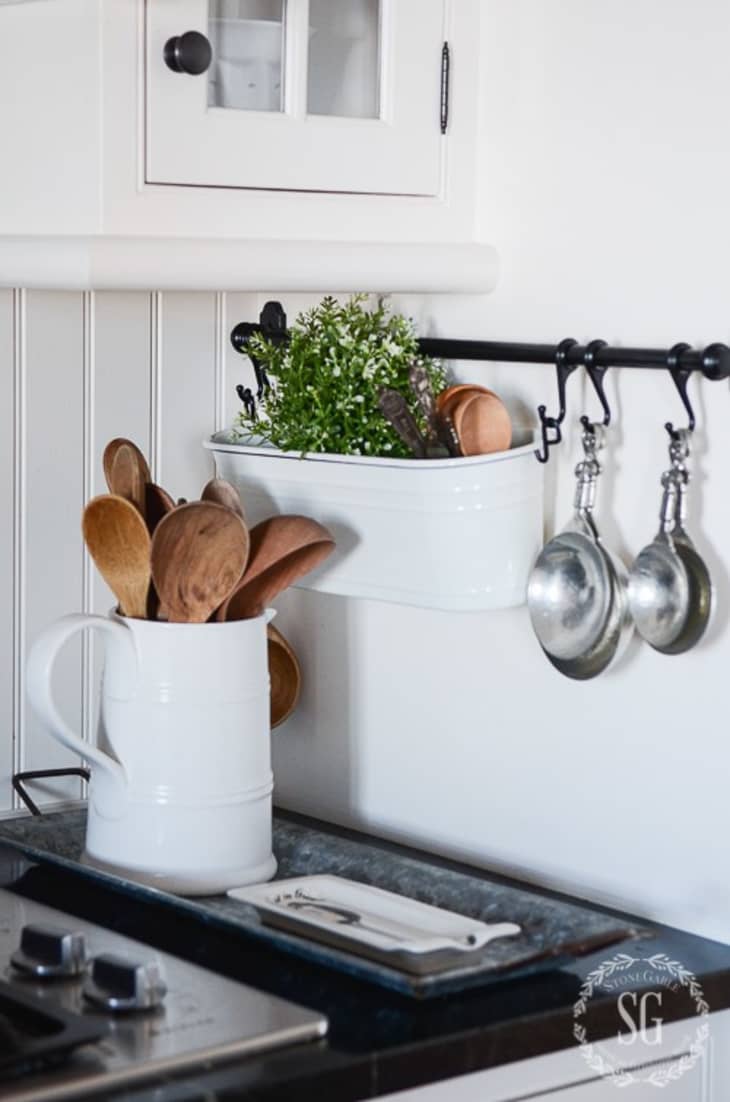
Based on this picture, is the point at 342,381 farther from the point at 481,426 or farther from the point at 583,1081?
the point at 583,1081

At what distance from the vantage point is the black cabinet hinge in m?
1.53

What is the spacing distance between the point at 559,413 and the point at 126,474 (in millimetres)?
389

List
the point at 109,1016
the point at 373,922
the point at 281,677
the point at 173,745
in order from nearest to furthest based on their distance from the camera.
Result: the point at 109,1016 < the point at 373,922 < the point at 173,745 < the point at 281,677

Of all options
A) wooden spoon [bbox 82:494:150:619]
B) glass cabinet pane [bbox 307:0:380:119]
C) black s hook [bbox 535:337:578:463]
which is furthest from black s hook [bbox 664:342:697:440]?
wooden spoon [bbox 82:494:150:619]

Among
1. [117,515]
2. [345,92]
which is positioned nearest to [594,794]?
[117,515]

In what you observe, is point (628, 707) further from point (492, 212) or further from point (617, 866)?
point (492, 212)

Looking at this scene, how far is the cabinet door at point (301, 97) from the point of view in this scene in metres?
1.38

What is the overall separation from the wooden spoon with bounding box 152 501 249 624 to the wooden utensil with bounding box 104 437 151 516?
0.11m

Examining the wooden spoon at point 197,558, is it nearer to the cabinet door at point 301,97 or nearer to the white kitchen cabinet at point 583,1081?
the cabinet door at point 301,97

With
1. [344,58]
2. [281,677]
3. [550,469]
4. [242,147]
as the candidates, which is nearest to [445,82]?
[344,58]

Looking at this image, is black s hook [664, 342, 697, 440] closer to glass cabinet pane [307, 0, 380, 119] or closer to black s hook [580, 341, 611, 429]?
black s hook [580, 341, 611, 429]

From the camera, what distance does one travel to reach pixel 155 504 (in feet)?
5.10

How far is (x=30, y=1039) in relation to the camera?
115cm

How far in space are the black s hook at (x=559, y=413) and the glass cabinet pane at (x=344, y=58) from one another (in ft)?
0.87
